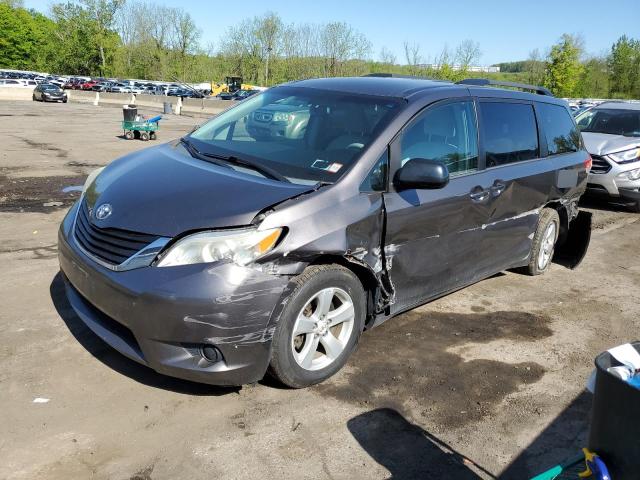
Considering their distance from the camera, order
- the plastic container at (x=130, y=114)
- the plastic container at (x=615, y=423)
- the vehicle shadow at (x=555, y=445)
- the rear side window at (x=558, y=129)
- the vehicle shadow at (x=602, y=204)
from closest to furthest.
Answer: the plastic container at (x=615, y=423), the vehicle shadow at (x=555, y=445), the rear side window at (x=558, y=129), the vehicle shadow at (x=602, y=204), the plastic container at (x=130, y=114)

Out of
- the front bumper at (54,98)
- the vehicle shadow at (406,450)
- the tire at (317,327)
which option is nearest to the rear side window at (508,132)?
the tire at (317,327)

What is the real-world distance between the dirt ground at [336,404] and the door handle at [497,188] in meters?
1.04

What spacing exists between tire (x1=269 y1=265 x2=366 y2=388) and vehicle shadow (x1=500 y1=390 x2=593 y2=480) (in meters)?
1.16

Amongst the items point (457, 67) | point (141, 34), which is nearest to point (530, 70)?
point (457, 67)

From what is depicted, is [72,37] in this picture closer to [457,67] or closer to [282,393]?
[457,67]

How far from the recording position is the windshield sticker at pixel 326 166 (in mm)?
3630

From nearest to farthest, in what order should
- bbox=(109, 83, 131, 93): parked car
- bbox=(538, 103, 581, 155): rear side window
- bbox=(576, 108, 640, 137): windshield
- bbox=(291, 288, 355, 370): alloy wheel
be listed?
bbox=(291, 288, 355, 370): alloy wheel < bbox=(538, 103, 581, 155): rear side window < bbox=(576, 108, 640, 137): windshield < bbox=(109, 83, 131, 93): parked car

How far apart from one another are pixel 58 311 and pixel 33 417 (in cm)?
140

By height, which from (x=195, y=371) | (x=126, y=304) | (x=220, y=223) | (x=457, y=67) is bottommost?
(x=195, y=371)

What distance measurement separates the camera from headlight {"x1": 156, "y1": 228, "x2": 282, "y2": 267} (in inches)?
118

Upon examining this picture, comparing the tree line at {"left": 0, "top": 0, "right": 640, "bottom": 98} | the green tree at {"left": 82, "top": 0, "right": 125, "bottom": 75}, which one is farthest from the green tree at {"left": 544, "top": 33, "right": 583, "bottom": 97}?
the green tree at {"left": 82, "top": 0, "right": 125, "bottom": 75}

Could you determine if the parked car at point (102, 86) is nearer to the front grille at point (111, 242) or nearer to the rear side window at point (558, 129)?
the rear side window at point (558, 129)

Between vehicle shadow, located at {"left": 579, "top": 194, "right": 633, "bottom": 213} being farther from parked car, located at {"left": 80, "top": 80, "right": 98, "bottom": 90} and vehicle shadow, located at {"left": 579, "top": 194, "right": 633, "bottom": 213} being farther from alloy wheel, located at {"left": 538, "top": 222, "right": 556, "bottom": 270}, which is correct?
parked car, located at {"left": 80, "top": 80, "right": 98, "bottom": 90}

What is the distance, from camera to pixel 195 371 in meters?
3.03
